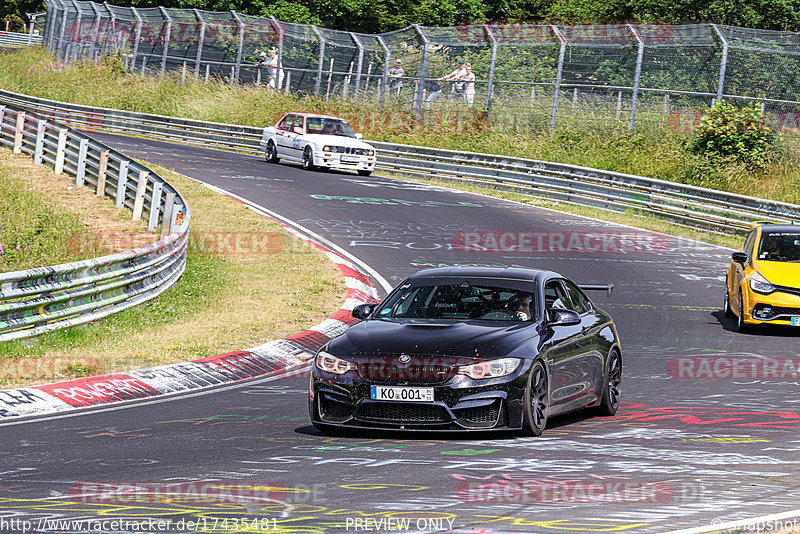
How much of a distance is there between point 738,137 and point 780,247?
14.4 metres

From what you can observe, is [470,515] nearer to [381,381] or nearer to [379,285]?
[381,381]

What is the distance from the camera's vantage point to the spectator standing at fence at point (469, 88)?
38.0 meters

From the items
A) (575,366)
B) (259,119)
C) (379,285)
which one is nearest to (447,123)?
(259,119)

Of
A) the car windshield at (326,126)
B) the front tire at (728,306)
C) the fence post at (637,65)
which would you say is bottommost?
the front tire at (728,306)

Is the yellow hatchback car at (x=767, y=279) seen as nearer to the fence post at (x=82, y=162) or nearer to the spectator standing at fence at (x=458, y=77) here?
the fence post at (x=82, y=162)

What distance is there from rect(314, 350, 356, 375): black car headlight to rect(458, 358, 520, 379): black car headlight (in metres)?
0.89

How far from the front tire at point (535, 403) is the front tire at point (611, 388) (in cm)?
121

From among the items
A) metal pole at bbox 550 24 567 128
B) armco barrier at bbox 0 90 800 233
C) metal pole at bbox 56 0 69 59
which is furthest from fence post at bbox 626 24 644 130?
metal pole at bbox 56 0 69 59

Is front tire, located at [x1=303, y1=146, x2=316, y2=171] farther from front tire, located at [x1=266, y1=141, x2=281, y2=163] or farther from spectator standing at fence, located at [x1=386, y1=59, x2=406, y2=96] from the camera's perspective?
spectator standing at fence, located at [x1=386, y1=59, x2=406, y2=96]

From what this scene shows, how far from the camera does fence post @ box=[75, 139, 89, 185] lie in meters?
26.8

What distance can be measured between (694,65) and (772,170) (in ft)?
12.7

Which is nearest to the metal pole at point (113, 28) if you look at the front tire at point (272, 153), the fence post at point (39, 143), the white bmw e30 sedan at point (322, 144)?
the front tire at point (272, 153)

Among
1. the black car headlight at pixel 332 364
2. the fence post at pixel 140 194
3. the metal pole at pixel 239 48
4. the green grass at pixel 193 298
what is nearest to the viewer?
the black car headlight at pixel 332 364

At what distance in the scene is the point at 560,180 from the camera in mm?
30547
